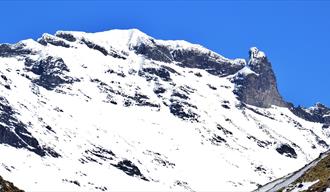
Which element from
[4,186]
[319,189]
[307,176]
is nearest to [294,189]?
[307,176]

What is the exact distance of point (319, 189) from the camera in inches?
2040

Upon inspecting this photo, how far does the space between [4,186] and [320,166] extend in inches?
912

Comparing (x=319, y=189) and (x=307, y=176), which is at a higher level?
(x=307, y=176)

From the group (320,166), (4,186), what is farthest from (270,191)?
(4,186)

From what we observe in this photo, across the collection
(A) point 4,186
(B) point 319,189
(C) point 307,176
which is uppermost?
(C) point 307,176

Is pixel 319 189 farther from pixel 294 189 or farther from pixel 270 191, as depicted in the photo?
pixel 270 191

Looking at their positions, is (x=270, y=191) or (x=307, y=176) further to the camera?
(x=270, y=191)

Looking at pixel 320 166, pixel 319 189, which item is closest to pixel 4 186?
pixel 319 189

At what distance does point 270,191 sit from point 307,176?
7940 millimetres

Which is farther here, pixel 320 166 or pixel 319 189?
pixel 320 166

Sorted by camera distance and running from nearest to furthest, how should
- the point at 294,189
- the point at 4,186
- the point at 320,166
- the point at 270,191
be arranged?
the point at 4,186, the point at 294,189, the point at 320,166, the point at 270,191

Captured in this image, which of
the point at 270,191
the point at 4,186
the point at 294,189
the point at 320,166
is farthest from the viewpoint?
the point at 270,191

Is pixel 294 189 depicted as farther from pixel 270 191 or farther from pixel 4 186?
pixel 4 186

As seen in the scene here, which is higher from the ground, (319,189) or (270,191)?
(270,191)
